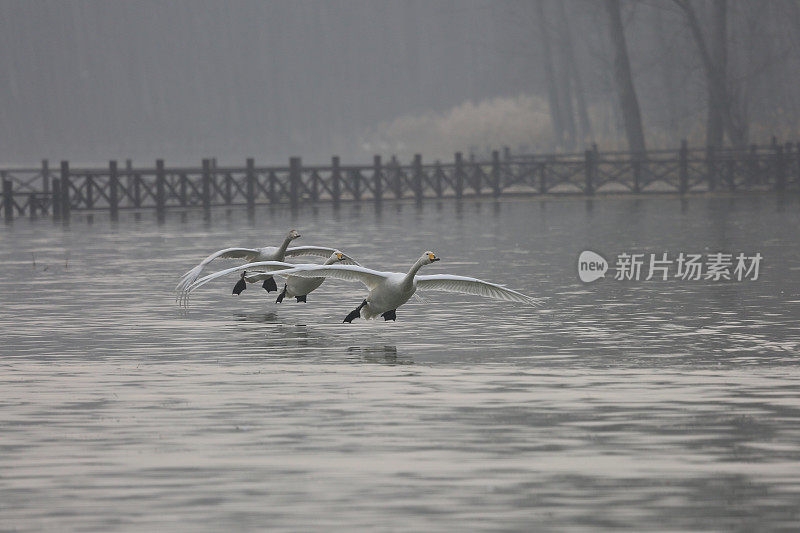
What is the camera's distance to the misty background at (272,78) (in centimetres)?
10494

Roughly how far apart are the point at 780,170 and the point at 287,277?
3484 cm

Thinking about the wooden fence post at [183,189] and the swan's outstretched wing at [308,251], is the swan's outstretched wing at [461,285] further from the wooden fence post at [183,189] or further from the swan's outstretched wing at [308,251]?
the wooden fence post at [183,189]

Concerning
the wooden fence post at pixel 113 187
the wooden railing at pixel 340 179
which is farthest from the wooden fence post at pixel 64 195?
the wooden fence post at pixel 113 187

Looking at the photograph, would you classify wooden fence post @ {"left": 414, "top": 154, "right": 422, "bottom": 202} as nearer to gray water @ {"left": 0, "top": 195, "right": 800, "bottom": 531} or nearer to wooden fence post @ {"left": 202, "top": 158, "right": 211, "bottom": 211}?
wooden fence post @ {"left": 202, "top": 158, "right": 211, "bottom": 211}

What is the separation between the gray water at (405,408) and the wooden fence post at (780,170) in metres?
28.6

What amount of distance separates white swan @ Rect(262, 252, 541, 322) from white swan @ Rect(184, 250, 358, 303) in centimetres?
61

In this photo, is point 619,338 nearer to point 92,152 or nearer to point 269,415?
point 269,415

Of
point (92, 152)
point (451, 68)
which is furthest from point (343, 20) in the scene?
point (92, 152)

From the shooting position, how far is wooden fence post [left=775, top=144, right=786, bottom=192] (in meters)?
50.0

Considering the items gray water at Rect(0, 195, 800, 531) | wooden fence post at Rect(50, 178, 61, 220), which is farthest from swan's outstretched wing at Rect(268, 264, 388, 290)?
wooden fence post at Rect(50, 178, 61, 220)

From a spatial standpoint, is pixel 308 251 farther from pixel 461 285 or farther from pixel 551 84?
pixel 551 84

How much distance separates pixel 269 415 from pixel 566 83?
69795 mm

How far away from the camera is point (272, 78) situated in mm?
136625

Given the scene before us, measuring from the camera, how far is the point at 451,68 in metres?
141
